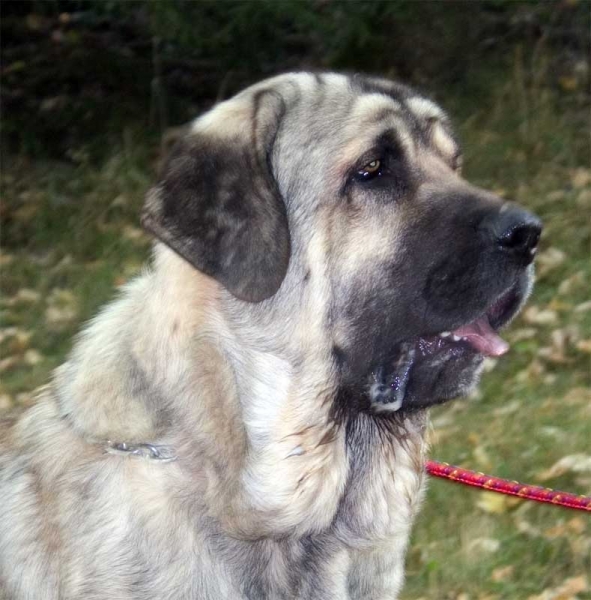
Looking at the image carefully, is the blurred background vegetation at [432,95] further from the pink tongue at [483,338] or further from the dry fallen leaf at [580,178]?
the pink tongue at [483,338]

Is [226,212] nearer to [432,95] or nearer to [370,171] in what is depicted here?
[370,171]

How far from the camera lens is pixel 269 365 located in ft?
10.9

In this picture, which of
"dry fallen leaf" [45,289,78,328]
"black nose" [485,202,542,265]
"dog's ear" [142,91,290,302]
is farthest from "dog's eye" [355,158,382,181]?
"dry fallen leaf" [45,289,78,328]

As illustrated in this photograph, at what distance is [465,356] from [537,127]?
628 cm

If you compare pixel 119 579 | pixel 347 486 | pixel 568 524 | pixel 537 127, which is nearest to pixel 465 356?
pixel 347 486

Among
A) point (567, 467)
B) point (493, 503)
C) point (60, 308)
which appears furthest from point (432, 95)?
point (493, 503)

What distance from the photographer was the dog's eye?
334 cm

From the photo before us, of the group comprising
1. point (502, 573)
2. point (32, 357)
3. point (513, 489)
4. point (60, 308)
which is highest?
point (513, 489)

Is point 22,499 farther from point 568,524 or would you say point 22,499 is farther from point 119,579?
point 568,524

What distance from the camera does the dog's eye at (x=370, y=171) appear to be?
11.0 feet

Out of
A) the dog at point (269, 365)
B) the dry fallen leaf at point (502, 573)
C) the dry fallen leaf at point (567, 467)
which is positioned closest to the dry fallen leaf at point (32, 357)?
the dry fallen leaf at point (567, 467)

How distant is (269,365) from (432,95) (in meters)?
5.59

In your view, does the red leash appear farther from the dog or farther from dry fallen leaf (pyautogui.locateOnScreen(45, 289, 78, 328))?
dry fallen leaf (pyautogui.locateOnScreen(45, 289, 78, 328))

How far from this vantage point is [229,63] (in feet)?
32.5
